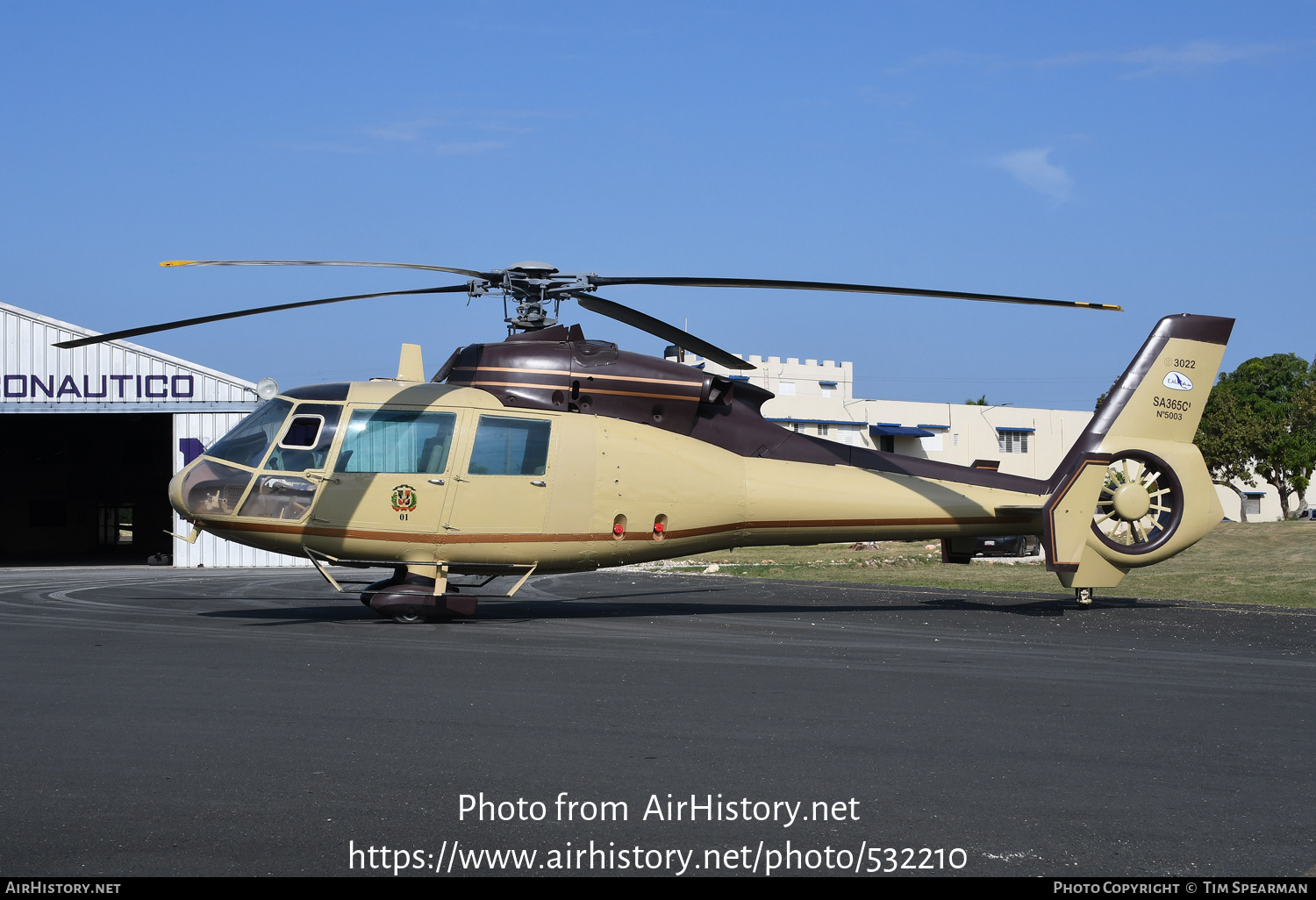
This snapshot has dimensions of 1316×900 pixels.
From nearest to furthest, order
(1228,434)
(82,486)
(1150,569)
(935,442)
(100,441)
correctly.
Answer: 1. (1150,569)
2. (100,441)
3. (82,486)
4. (1228,434)
5. (935,442)

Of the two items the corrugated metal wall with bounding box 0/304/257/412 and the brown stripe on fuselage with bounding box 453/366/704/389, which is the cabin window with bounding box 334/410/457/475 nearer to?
the brown stripe on fuselage with bounding box 453/366/704/389

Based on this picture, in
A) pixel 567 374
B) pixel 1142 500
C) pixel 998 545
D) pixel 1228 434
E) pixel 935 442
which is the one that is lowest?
pixel 998 545

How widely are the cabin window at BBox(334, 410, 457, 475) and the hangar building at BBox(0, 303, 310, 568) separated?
74.7ft

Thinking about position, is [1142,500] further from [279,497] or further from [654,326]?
[279,497]

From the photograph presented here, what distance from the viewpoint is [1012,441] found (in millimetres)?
72562

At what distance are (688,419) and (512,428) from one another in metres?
2.76

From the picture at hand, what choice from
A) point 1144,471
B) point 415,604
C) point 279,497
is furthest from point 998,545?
point 279,497

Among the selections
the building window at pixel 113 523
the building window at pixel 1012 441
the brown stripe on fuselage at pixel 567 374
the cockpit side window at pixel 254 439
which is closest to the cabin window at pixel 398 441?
the cockpit side window at pixel 254 439

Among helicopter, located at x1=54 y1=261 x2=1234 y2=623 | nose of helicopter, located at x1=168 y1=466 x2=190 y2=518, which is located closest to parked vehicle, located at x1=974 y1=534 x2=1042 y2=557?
helicopter, located at x1=54 y1=261 x2=1234 y2=623

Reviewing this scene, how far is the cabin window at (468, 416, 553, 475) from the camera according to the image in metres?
14.0

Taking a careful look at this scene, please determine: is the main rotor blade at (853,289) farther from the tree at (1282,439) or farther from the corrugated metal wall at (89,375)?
the tree at (1282,439)

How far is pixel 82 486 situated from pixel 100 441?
8.18 feet

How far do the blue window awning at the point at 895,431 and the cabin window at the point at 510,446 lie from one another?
55743mm

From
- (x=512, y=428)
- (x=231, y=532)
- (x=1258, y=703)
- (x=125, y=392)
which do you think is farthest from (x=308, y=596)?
(x=125, y=392)
